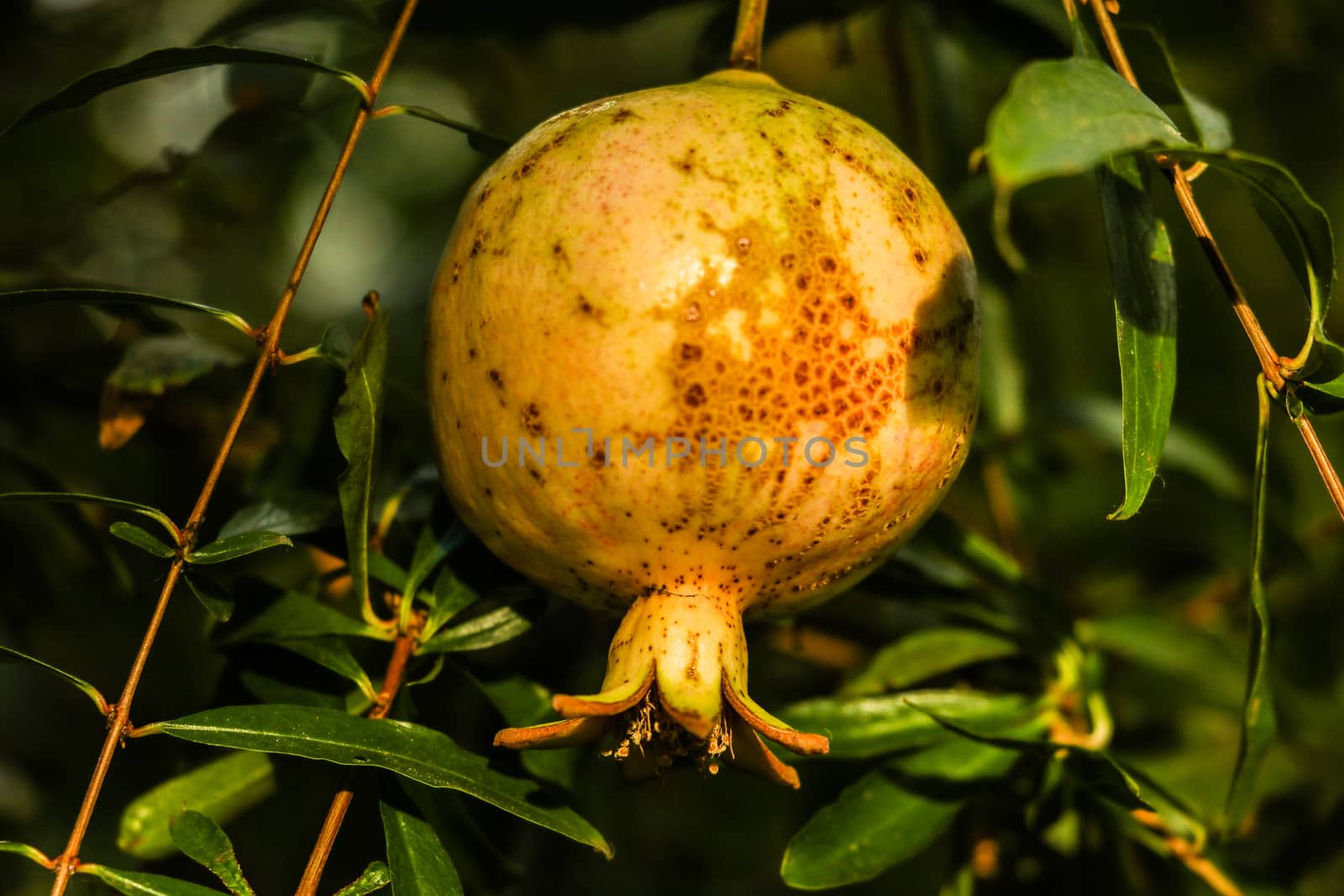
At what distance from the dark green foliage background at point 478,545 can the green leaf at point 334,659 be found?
0.04 meters

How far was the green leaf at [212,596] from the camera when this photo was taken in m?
0.99

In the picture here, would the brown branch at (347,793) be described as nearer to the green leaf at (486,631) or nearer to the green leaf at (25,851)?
the green leaf at (486,631)

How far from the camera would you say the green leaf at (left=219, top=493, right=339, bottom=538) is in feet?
3.78

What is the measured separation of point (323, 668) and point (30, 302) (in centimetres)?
45

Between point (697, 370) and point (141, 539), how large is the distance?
1.63 ft

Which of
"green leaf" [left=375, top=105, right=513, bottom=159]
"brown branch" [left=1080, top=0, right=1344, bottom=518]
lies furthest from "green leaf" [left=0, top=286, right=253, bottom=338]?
"brown branch" [left=1080, top=0, right=1344, bottom=518]

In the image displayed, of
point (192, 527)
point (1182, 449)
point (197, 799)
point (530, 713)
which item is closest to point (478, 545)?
point (530, 713)

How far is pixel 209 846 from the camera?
0.94 metres

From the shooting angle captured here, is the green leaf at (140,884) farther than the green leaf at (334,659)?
No

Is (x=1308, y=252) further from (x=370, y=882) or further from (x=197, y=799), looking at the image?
(x=197, y=799)

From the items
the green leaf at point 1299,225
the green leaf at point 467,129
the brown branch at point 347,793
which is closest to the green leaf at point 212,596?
the brown branch at point 347,793

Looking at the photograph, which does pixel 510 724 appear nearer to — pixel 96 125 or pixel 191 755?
pixel 191 755

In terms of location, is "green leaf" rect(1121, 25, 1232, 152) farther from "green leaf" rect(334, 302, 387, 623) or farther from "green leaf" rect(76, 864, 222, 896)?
"green leaf" rect(76, 864, 222, 896)

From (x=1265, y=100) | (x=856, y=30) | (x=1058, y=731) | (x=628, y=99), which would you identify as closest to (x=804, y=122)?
(x=628, y=99)
